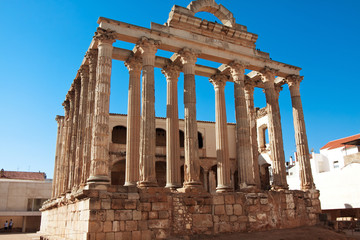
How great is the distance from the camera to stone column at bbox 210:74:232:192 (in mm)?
16703

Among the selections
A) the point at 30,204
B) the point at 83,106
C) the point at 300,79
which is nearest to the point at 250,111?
the point at 300,79

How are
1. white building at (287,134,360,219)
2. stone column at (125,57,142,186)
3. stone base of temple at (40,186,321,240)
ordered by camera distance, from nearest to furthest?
stone base of temple at (40,186,321,240) → stone column at (125,57,142,186) → white building at (287,134,360,219)

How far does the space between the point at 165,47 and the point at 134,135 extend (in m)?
4.68

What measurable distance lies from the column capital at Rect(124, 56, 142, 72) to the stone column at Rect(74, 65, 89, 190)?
2.70 meters

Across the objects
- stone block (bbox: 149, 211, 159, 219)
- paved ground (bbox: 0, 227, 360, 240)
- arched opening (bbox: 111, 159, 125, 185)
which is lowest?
paved ground (bbox: 0, 227, 360, 240)

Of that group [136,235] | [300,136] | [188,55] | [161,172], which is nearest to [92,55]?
[188,55]

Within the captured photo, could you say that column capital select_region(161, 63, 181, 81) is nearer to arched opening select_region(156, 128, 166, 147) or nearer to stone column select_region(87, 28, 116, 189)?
stone column select_region(87, 28, 116, 189)

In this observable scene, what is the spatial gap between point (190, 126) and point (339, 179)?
14833 millimetres

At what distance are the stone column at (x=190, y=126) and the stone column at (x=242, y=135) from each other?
2.60 meters

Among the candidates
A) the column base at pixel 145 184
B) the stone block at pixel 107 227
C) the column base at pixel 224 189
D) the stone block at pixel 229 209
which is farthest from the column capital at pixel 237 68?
the stone block at pixel 107 227

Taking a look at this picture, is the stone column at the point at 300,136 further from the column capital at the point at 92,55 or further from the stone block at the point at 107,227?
the column capital at the point at 92,55

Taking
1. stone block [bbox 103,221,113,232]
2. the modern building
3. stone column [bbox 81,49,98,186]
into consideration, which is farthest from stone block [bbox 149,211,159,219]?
the modern building

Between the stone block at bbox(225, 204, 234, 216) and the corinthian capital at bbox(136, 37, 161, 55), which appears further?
the corinthian capital at bbox(136, 37, 161, 55)

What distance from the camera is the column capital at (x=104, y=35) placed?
49.3ft
